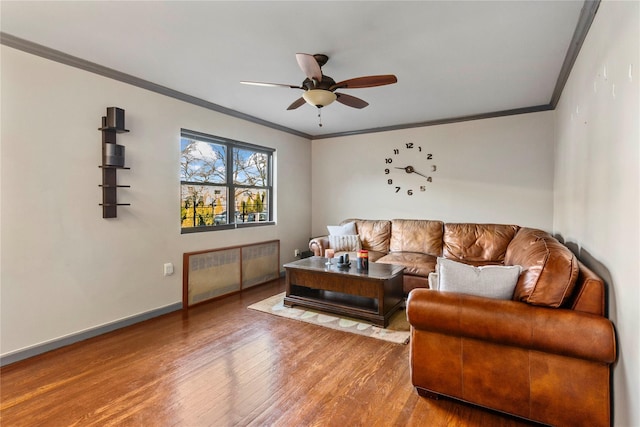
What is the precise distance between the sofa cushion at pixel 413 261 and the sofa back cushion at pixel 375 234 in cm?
36

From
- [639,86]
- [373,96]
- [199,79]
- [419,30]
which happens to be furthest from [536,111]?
[199,79]

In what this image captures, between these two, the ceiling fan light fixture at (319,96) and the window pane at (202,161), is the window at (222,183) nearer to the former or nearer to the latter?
the window pane at (202,161)

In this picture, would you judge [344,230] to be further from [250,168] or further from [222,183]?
[222,183]

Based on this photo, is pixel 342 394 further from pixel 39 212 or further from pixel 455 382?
pixel 39 212

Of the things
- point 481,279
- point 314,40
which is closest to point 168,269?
point 314,40

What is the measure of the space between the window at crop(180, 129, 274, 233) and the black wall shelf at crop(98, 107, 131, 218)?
83 cm

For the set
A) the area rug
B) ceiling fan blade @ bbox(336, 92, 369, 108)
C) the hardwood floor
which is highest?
ceiling fan blade @ bbox(336, 92, 369, 108)

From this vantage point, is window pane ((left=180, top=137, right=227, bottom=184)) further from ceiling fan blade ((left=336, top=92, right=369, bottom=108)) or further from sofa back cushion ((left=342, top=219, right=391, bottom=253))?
sofa back cushion ((left=342, top=219, right=391, bottom=253))

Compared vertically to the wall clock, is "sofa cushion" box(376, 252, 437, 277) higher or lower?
lower

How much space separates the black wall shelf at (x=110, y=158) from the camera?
2.96 metres

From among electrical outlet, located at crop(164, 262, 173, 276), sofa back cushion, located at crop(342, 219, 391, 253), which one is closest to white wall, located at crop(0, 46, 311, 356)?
electrical outlet, located at crop(164, 262, 173, 276)

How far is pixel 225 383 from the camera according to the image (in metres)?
2.19

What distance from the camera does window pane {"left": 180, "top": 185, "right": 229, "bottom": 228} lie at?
12.8ft

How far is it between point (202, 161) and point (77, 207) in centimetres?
157
